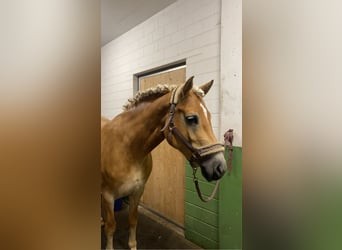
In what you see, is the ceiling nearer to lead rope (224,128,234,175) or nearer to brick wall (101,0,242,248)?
brick wall (101,0,242,248)

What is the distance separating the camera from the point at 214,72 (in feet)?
4.77

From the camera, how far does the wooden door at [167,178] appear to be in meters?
1.83

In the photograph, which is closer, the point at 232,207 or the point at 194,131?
the point at 194,131

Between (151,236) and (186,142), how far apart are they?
111 cm

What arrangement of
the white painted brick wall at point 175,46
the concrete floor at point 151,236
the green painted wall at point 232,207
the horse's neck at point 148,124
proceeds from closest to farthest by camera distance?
the horse's neck at point 148,124 < the green painted wall at point 232,207 < the white painted brick wall at point 175,46 < the concrete floor at point 151,236

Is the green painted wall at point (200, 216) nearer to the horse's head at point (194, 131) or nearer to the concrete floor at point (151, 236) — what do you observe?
the concrete floor at point (151, 236)

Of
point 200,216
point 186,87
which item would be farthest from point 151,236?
point 186,87

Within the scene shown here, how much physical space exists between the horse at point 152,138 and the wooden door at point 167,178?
21.2 inches

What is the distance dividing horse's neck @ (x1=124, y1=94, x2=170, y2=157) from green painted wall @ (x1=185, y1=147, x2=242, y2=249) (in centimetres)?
51

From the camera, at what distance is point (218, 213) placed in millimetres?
1447

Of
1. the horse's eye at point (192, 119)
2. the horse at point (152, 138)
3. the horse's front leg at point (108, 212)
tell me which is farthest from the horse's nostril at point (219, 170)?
the horse's front leg at point (108, 212)

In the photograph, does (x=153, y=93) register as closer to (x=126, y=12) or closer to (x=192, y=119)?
(x=192, y=119)

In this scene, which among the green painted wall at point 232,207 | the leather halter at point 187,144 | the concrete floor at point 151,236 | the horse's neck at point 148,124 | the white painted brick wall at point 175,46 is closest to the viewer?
the leather halter at point 187,144
